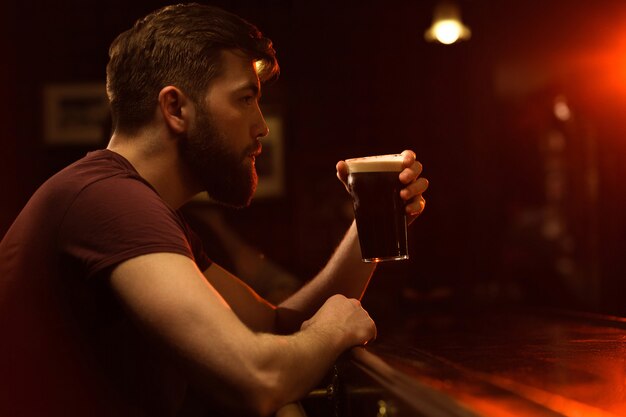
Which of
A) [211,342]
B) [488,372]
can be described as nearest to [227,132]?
[211,342]

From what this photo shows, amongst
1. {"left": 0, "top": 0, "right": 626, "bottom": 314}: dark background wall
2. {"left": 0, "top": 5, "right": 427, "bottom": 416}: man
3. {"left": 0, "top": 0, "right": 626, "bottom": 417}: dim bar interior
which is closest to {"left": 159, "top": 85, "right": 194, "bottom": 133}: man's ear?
{"left": 0, "top": 5, "right": 427, "bottom": 416}: man

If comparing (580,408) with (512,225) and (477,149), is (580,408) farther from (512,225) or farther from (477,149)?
(512,225)

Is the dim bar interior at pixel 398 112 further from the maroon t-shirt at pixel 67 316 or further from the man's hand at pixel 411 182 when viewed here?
the maroon t-shirt at pixel 67 316

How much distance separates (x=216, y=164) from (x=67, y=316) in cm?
52

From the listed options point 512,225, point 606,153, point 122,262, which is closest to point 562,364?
point 122,262

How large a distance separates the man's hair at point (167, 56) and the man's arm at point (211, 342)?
0.54 metres

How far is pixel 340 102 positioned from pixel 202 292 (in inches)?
142

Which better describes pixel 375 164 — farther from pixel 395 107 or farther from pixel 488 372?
pixel 395 107

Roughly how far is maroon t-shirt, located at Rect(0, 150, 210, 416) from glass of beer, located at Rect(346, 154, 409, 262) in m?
0.42

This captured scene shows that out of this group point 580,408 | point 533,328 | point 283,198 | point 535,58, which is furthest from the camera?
point 535,58

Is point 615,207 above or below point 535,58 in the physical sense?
below

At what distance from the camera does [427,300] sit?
3.63 metres

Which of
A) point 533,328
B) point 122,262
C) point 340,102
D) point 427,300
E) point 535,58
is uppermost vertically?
point 535,58

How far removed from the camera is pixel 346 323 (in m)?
1.33
